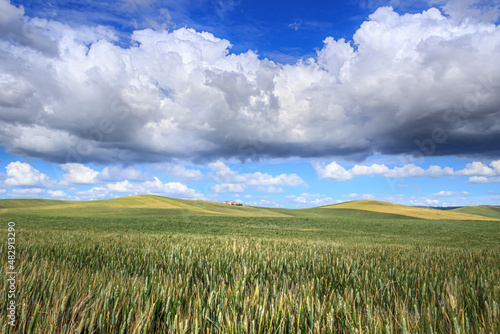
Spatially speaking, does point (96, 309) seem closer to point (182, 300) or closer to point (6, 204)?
point (182, 300)

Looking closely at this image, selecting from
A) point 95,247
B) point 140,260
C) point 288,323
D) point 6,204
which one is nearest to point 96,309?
A: point 288,323

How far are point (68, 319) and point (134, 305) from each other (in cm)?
63

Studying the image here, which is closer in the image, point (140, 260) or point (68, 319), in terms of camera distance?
point (68, 319)

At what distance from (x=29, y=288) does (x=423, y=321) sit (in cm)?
412

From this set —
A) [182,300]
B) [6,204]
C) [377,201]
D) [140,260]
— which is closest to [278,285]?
[182,300]

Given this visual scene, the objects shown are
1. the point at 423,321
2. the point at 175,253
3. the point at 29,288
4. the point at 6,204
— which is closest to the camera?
the point at 423,321

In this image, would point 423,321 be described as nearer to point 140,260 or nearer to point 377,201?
point 140,260

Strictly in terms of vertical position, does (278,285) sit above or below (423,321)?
below

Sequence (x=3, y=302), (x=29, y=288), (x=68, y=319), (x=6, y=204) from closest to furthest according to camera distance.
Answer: (x=68, y=319) → (x=3, y=302) → (x=29, y=288) → (x=6, y=204)

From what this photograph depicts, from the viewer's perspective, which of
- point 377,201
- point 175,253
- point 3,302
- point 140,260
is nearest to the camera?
point 3,302

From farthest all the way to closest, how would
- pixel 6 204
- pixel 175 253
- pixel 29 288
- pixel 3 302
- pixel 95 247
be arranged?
pixel 6 204, pixel 95 247, pixel 175 253, pixel 29 288, pixel 3 302

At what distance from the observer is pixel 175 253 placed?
7.44 meters

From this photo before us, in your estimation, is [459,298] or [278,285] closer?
[459,298]

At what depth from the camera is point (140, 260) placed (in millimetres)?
6863
